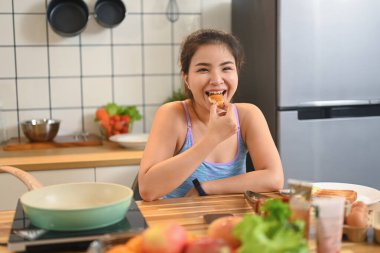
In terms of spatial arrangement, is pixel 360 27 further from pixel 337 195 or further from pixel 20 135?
pixel 20 135

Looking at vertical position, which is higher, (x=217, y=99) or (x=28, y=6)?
(x=28, y=6)

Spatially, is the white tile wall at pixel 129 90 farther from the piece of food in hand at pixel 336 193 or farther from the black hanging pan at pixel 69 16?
the piece of food in hand at pixel 336 193

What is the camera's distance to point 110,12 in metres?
2.86

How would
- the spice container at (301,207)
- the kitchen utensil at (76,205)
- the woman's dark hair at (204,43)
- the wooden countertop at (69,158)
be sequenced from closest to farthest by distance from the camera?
the spice container at (301,207)
the kitchen utensil at (76,205)
the woman's dark hair at (204,43)
the wooden countertop at (69,158)

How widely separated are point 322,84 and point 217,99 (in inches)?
39.4

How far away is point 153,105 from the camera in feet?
9.87

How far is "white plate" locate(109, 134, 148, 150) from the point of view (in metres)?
2.58

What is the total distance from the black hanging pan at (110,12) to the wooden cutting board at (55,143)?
61 centimetres

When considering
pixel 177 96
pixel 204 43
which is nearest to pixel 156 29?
pixel 177 96

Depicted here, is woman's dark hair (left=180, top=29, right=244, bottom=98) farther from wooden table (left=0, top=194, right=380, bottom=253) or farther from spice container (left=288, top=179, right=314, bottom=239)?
spice container (left=288, top=179, right=314, bottom=239)

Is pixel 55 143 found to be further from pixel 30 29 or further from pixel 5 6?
pixel 5 6

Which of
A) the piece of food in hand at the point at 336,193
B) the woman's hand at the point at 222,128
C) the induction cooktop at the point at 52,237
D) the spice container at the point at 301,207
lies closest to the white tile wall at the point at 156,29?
the woman's hand at the point at 222,128

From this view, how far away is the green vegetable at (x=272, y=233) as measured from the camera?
29.3 inches

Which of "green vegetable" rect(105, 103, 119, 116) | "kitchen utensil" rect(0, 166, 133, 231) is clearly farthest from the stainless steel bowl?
"kitchen utensil" rect(0, 166, 133, 231)
